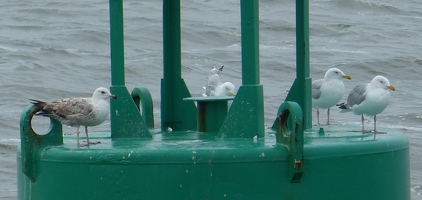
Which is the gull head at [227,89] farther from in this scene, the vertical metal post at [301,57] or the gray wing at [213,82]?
the vertical metal post at [301,57]

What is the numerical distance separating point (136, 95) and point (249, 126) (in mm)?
1760

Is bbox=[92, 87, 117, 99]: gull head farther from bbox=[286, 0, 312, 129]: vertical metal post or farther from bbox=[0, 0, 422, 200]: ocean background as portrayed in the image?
bbox=[0, 0, 422, 200]: ocean background

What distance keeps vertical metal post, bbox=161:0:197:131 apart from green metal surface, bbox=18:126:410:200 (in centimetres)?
153

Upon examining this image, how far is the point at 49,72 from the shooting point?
2369cm

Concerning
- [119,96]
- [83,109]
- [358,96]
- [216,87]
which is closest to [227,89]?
[216,87]

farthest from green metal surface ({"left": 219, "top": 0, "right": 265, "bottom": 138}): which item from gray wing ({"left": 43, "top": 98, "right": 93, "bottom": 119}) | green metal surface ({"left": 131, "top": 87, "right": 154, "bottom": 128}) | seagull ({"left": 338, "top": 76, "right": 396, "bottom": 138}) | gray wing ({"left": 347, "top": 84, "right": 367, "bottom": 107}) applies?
gray wing ({"left": 347, "top": 84, "right": 367, "bottom": 107})

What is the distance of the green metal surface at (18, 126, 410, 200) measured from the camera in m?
5.84

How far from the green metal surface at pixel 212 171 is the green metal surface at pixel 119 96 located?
25 centimetres

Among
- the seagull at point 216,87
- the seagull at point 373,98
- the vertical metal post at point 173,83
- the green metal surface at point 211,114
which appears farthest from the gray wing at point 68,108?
the seagull at point 216,87

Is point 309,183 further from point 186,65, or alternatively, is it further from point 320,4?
point 320,4

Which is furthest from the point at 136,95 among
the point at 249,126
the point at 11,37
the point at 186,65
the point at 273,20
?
the point at 273,20

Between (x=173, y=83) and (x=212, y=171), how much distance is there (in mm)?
2172

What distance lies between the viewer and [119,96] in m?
→ 6.41

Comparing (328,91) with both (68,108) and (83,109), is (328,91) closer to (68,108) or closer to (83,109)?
(83,109)
